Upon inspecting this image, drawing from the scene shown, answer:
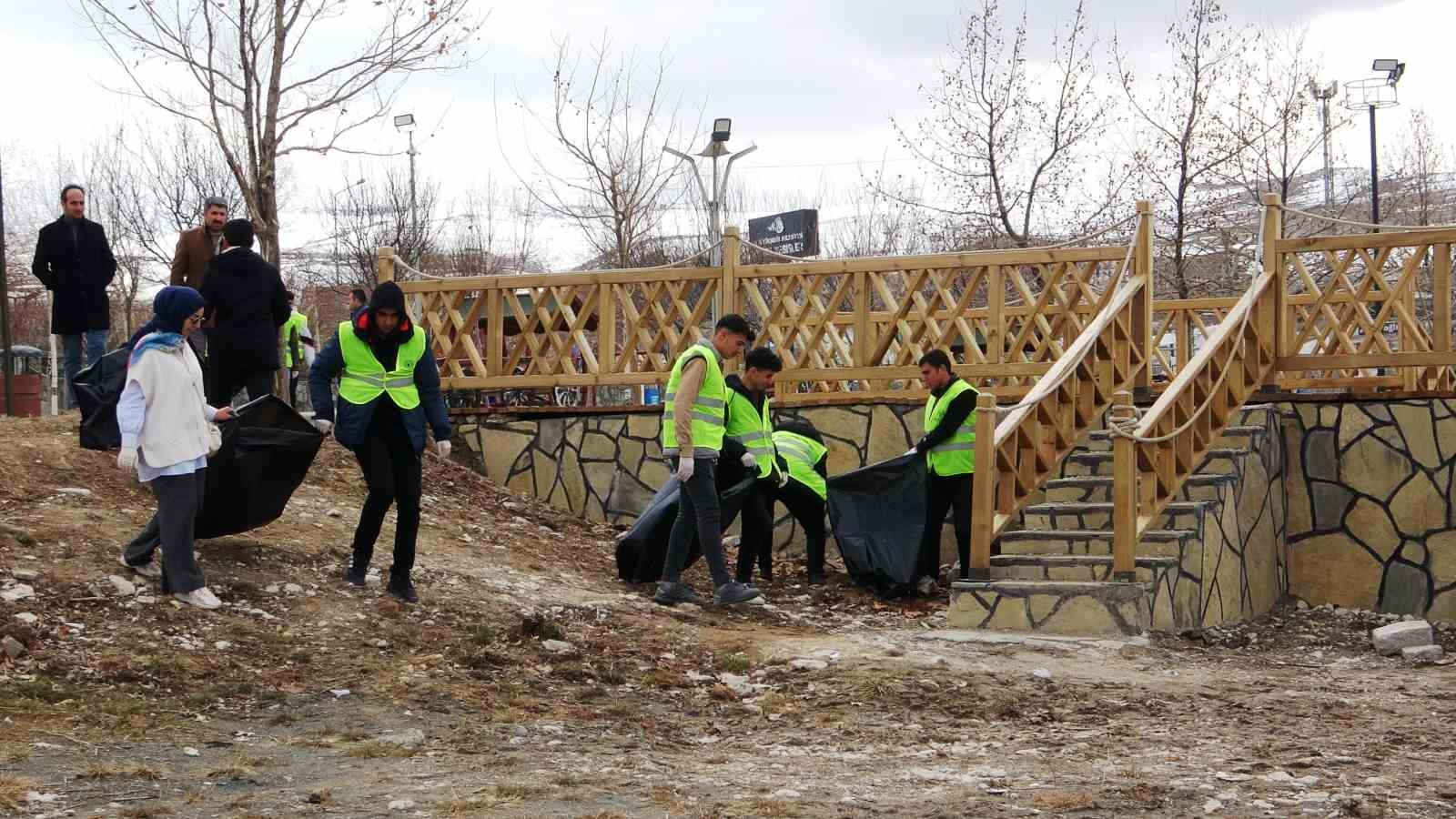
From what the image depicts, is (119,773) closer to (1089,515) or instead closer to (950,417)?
(950,417)

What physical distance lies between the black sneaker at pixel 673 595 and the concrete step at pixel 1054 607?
1493 mm

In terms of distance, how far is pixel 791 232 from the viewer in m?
24.0

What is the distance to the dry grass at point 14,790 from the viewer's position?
5113 millimetres

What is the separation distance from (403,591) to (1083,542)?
432 cm

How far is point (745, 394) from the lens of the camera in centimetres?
1067

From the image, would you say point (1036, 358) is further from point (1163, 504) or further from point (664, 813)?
point (664, 813)

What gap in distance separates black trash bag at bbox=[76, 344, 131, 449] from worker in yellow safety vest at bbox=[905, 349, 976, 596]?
5.03 m

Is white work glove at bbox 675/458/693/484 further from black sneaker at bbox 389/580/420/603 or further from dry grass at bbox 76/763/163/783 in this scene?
dry grass at bbox 76/763/163/783

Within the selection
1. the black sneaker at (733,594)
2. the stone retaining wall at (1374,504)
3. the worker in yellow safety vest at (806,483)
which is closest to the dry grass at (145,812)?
the black sneaker at (733,594)

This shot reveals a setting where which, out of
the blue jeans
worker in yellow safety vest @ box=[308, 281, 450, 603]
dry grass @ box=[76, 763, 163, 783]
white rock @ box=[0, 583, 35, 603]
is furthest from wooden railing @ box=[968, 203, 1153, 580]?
the blue jeans

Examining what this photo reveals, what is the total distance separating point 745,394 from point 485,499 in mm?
3440

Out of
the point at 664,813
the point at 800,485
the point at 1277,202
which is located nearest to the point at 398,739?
the point at 664,813

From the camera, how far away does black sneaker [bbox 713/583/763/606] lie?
32.5ft

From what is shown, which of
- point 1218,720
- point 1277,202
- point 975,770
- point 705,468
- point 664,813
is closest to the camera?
point 664,813
